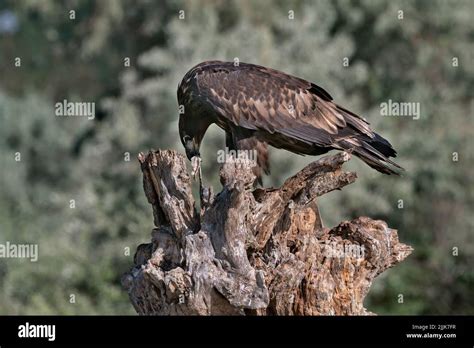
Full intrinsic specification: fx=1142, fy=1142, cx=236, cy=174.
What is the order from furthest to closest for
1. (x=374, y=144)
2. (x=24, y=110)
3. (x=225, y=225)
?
(x=24, y=110)
(x=374, y=144)
(x=225, y=225)

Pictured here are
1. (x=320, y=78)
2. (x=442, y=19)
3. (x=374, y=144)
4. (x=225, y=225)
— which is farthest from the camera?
(x=442, y=19)

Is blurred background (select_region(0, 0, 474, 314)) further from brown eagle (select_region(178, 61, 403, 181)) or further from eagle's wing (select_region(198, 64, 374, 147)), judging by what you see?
brown eagle (select_region(178, 61, 403, 181))

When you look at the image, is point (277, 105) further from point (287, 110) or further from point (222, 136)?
point (222, 136)

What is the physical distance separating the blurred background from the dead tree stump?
9.18 meters

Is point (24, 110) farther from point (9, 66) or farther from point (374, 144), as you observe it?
point (374, 144)

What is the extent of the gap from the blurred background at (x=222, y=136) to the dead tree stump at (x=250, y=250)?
9.18 meters

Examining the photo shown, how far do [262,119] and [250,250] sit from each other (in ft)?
9.40

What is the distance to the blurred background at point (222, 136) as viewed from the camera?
19875mm

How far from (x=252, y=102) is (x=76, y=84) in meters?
19.4

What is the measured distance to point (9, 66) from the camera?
34344 millimetres

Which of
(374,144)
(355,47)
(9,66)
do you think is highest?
(9,66)

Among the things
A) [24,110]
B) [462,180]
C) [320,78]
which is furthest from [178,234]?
[24,110]

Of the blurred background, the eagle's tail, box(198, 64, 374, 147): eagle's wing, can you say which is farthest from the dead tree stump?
the blurred background

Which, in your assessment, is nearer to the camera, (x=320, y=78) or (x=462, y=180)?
(x=320, y=78)
